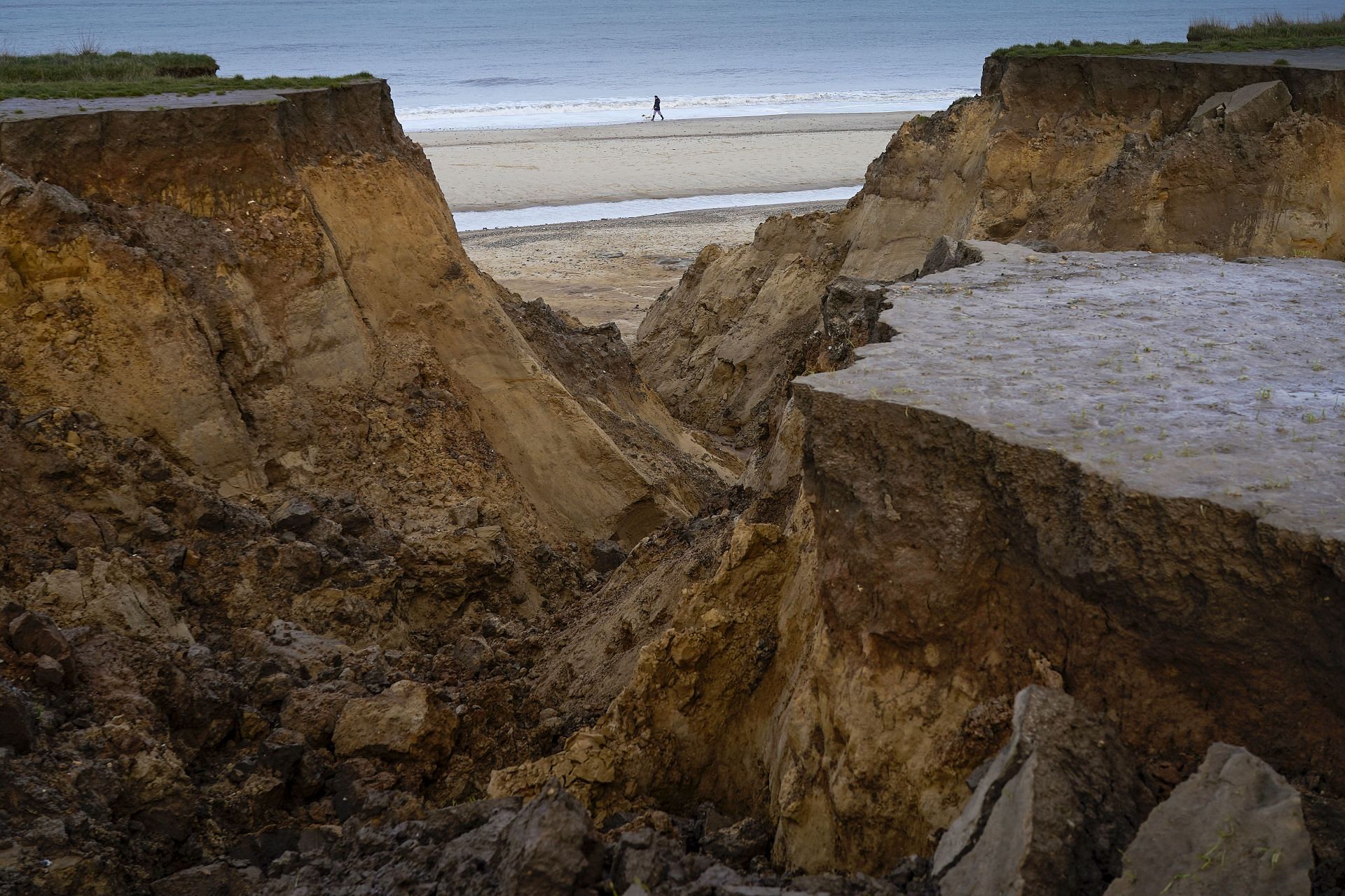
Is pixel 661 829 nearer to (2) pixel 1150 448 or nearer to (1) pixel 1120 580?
(1) pixel 1120 580

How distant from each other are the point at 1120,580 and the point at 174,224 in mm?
7321

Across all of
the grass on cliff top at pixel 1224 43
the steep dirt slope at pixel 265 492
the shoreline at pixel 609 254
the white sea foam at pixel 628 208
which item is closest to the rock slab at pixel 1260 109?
the grass on cliff top at pixel 1224 43

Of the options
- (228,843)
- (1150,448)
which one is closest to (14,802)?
(228,843)

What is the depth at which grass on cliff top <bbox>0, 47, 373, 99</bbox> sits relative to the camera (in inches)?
398

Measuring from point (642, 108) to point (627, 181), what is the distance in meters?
19.2

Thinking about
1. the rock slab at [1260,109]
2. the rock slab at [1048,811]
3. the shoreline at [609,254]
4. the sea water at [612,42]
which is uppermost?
the sea water at [612,42]

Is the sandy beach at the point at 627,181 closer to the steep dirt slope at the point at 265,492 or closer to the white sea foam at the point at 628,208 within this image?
the white sea foam at the point at 628,208

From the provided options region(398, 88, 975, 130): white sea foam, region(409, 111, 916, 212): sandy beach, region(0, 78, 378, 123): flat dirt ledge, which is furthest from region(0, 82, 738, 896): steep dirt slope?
region(398, 88, 975, 130): white sea foam

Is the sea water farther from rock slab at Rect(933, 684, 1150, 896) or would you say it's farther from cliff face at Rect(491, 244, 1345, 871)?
rock slab at Rect(933, 684, 1150, 896)

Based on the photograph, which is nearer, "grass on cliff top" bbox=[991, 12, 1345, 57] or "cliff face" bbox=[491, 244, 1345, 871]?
"cliff face" bbox=[491, 244, 1345, 871]

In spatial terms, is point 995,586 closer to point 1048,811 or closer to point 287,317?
point 1048,811

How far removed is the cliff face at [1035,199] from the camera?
35.3ft

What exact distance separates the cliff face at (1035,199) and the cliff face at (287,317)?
2227mm

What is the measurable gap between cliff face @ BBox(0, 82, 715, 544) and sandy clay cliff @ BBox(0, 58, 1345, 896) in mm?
33
